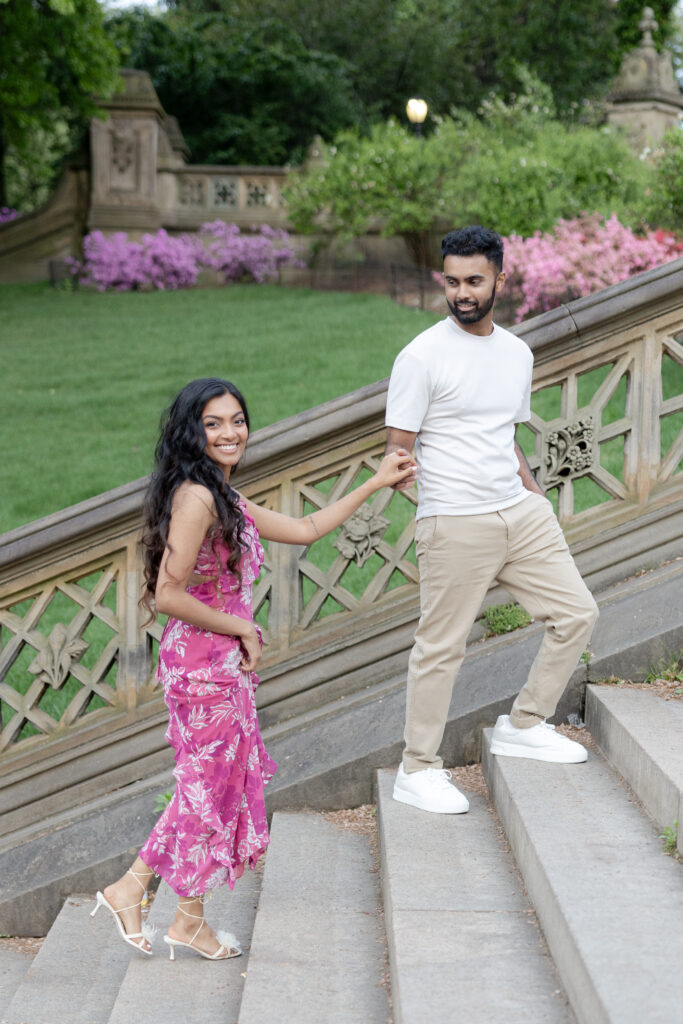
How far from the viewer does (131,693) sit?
5.01 m

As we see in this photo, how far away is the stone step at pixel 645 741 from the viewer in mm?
3453

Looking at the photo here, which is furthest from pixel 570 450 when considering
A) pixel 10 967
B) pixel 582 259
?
pixel 582 259

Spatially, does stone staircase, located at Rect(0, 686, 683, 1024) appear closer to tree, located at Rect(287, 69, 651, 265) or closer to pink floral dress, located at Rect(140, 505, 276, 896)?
pink floral dress, located at Rect(140, 505, 276, 896)

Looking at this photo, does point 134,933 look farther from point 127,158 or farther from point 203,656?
point 127,158

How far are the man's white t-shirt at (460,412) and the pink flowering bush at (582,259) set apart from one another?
945 cm

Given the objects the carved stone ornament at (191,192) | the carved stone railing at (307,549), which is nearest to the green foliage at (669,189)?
the carved stone railing at (307,549)

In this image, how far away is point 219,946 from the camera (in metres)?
3.66

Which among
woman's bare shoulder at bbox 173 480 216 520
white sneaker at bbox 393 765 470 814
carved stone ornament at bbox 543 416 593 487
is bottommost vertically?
white sneaker at bbox 393 765 470 814

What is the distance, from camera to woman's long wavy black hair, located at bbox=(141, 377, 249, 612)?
11.1ft

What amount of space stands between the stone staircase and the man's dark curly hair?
67.7 inches

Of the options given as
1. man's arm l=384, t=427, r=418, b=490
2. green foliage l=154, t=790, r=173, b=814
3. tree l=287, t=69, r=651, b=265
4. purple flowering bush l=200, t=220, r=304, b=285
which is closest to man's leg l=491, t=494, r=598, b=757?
man's arm l=384, t=427, r=418, b=490

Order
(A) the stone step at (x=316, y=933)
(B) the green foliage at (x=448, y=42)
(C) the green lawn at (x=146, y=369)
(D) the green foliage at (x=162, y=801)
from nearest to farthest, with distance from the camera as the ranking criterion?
(A) the stone step at (x=316, y=933) → (D) the green foliage at (x=162, y=801) → (C) the green lawn at (x=146, y=369) → (B) the green foliage at (x=448, y=42)

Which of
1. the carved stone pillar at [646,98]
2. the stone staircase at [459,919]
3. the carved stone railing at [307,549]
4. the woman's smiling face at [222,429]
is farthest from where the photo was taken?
the carved stone pillar at [646,98]

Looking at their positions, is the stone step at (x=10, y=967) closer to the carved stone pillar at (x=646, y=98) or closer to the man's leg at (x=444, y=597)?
the man's leg at (x=444, y=597)
